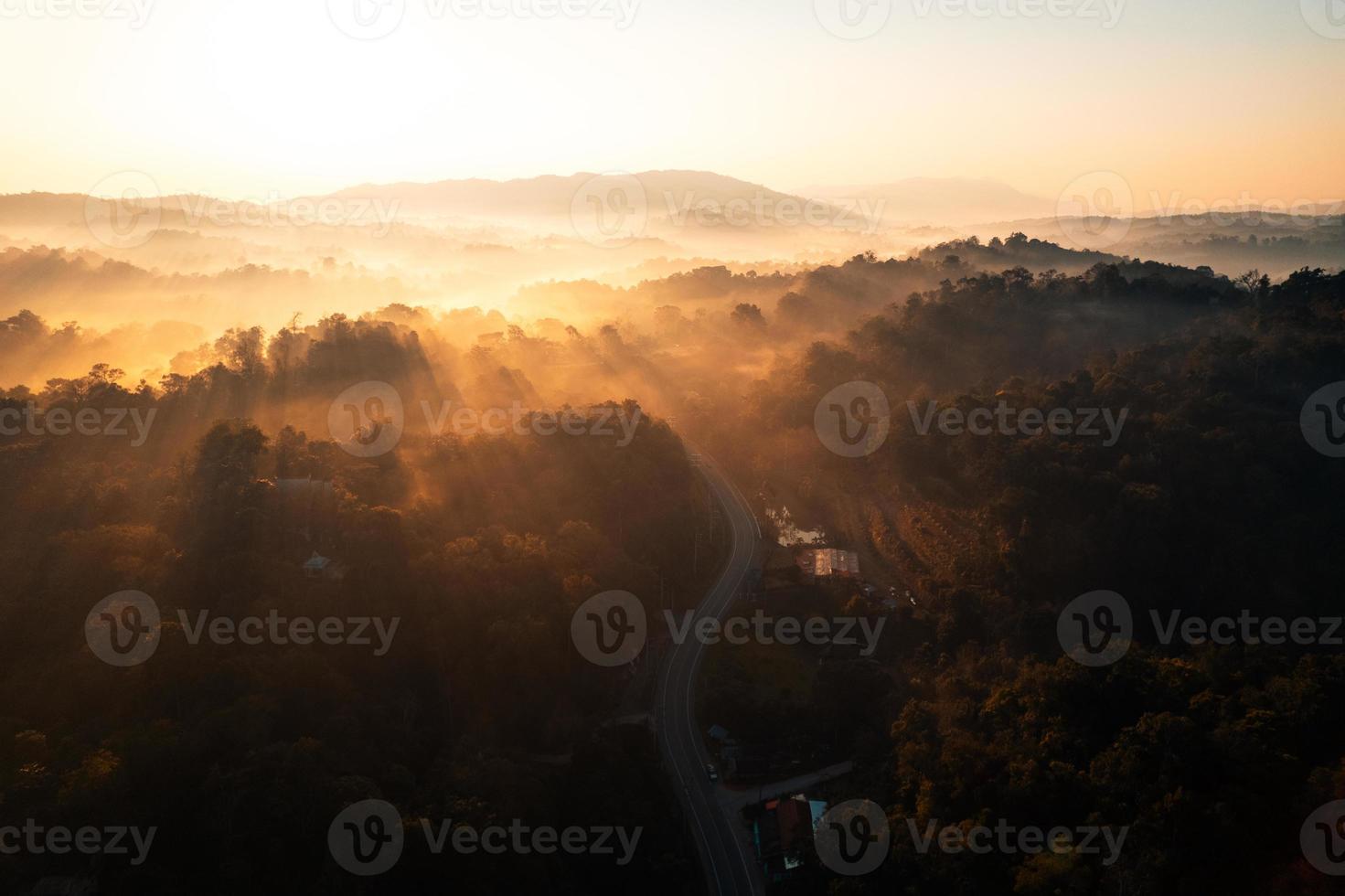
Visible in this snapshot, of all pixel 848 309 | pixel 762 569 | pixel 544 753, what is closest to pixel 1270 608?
pixel 762 569

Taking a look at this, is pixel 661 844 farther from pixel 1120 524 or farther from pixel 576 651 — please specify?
pixel 1120 524
